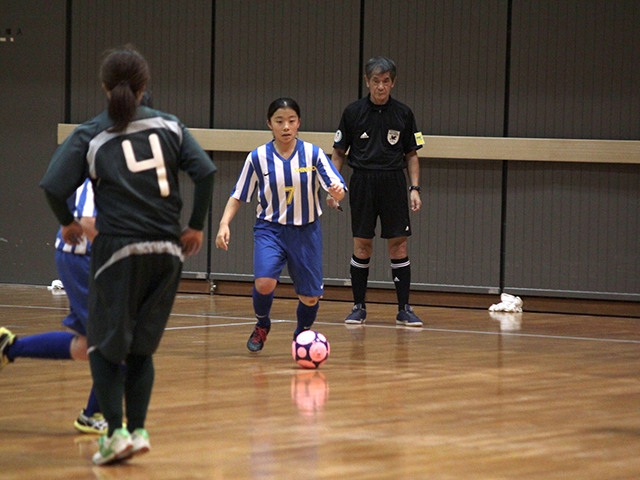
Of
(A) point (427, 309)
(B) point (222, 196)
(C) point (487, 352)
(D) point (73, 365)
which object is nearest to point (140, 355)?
(D) point (73, 365)

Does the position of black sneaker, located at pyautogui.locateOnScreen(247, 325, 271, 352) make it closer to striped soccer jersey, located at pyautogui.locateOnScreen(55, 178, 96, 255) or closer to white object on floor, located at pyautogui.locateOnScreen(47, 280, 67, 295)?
striped soccer jersey, located at pyautogui.locateOnScreen(55, 178, 96, 255)

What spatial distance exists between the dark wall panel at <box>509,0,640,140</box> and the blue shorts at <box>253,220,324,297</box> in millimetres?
3975

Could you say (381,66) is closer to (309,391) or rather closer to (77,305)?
(309,391)

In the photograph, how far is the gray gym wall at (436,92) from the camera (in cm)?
962

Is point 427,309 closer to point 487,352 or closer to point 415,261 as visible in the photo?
point 415,261

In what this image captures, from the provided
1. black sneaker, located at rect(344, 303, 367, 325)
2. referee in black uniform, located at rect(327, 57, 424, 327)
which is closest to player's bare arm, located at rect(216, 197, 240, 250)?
referee in black uniform, located at rect(327, 57, 424, 327)

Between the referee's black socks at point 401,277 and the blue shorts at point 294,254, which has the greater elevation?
the blue shorts at point 294,254

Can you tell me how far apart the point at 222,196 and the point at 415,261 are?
204cm

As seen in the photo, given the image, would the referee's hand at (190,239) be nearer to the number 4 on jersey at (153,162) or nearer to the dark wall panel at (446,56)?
the number 4 on jersey at (153,162)

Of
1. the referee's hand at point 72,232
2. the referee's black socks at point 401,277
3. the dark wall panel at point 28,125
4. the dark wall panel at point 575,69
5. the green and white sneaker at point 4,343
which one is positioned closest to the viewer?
the referee's hand at point 72,232

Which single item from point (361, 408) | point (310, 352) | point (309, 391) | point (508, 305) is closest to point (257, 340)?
point (310, 352)

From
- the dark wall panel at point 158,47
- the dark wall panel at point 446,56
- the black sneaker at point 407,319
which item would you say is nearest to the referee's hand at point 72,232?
the black sneaker at point 407,319

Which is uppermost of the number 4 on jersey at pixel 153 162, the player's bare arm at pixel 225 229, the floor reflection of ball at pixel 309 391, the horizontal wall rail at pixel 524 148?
the horizontal wall rail at pixel 524 148

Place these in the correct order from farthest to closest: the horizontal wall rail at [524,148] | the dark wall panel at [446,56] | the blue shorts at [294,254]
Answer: the dark wall panel at [446,56] < the horizontal wall rail at [524,148] < the blue shorts at [294,254]
